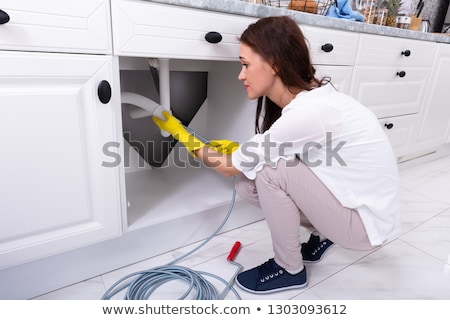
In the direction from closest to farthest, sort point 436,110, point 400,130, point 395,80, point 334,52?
point 334,52
point 395,80
point 400,130
point 436,110

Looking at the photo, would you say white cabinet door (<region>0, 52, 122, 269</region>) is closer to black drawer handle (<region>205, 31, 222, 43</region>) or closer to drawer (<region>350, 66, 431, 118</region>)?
black drawer handle (<region>205, 31, 222, 43</region>)

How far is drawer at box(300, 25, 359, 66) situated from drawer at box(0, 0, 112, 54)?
0.67 metres

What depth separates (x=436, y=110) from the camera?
6.20 ft

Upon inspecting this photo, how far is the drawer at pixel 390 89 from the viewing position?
53.0 inches

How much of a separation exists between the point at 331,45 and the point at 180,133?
644 millimetres

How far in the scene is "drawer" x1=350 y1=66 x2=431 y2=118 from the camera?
4.41ft

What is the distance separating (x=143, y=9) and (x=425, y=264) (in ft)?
4.02

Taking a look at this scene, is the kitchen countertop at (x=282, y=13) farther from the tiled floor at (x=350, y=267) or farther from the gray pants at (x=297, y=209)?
the tiled floor at (x=350, y=267)

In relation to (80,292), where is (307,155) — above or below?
above

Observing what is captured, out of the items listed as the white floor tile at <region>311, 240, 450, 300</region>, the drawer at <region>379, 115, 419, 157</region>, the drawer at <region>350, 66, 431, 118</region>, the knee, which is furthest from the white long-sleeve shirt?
the drawer at <region>379, 115, 419, 157</region>

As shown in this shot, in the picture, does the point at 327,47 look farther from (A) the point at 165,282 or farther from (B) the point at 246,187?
(A) the point at 165,282

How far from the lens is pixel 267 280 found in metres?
0.92

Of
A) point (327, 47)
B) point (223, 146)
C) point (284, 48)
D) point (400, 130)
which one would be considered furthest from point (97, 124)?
point (400, 130)
